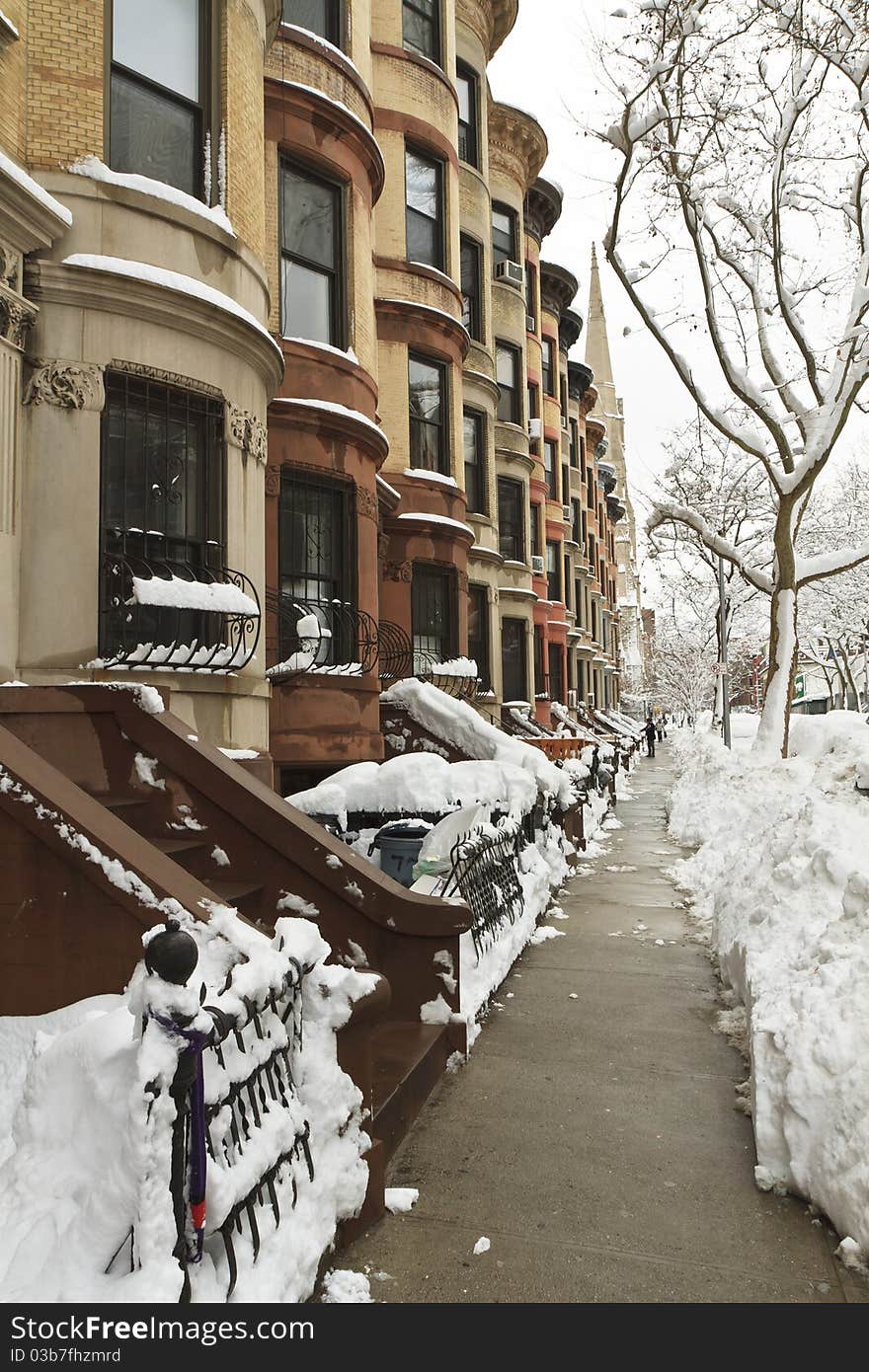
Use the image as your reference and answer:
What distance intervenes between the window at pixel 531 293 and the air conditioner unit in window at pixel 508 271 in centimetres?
241

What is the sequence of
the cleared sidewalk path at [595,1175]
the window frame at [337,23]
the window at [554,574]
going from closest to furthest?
the cleared sidewalk path at [595,1175] < the window frame at [337,23] < the window at [554,574]

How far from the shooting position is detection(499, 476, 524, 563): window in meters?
22.9

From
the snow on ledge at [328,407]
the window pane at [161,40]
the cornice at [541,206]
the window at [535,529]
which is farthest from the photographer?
the window at [535,529]

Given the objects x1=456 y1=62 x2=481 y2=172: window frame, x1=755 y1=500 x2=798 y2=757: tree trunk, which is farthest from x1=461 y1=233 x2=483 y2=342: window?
x1=755 y1=500 x2=798 y2=757: tree trunk

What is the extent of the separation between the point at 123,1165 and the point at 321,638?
797 cm

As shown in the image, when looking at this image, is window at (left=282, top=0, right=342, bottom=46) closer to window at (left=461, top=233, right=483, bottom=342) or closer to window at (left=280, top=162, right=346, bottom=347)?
window at (left=280, top=162, right=346, bottom=347)

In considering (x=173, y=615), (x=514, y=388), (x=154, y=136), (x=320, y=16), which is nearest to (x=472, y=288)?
(x=514, y=388)

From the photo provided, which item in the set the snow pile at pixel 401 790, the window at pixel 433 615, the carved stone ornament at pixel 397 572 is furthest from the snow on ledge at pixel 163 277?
the window at pixel 433 615

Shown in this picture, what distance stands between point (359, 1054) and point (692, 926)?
233 inches

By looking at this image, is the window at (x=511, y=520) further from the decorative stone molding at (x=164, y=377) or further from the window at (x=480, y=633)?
the decorative stone molding at (x=164, y=377)

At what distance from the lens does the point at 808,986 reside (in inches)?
Answer: 177

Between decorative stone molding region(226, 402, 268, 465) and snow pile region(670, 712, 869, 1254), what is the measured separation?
17.8 feet

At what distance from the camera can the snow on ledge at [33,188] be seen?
5582 millimetres
